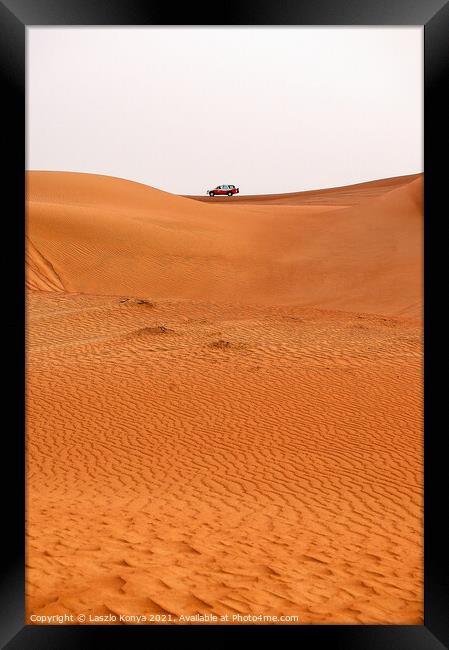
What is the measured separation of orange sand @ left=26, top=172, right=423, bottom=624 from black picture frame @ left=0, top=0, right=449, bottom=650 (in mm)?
1186

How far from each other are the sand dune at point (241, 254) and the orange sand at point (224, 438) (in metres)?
0.16

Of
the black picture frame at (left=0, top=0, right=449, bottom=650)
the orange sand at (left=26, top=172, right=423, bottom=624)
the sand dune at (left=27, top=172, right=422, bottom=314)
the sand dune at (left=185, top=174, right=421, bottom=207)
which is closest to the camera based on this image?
the black picture frame at (left=0, top=0, right=449, bottom=650)

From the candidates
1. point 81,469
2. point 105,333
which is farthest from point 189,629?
point 105,333

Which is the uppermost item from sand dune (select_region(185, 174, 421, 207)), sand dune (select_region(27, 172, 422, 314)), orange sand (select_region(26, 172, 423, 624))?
sand dune (select_region(185, 174, 421, 207))

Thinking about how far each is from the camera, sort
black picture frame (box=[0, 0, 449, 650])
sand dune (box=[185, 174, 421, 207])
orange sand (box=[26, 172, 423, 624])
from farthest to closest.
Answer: sand dune (box=[185, 174, 421, 207])
orange sand (box=[26, 172, 423, 624])
black picture frame (box=[0, 0, 449, 650])

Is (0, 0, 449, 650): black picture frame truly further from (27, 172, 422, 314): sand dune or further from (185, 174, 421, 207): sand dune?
(185, 174, 421, 207): sand dune

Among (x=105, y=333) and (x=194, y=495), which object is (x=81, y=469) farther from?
(x=105, y=333)

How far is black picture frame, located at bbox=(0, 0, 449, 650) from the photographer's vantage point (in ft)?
11.6

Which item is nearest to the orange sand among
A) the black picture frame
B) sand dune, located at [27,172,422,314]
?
sand dune, located at [27,172,422,314]

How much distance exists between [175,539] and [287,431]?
4.92 meters
